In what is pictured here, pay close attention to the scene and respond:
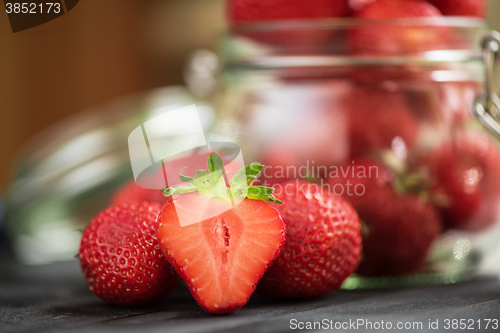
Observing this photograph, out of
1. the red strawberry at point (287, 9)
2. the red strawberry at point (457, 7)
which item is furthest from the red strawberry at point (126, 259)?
the red strawberry at point (457, 7)

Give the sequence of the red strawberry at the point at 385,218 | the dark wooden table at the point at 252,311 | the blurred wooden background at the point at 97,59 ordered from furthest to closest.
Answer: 1. the blurred wooden background at the point at 97,59
2. the red strawberry at the point at 385,218
3. the dark wooden table at the point at 252,311

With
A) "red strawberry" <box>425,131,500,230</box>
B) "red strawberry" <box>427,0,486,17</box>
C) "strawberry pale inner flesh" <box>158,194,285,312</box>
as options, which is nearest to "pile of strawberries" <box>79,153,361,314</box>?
"strawberry pale inner flesh" <box>158,194,285,312</box>

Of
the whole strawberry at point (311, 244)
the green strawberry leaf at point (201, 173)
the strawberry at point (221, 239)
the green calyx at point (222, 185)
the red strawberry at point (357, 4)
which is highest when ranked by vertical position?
the red strawberry at point (357, 4)

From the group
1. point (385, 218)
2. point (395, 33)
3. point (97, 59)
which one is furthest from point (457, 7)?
point (97, 59)

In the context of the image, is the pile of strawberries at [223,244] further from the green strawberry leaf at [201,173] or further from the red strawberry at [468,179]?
the red strawberry at [468,179]

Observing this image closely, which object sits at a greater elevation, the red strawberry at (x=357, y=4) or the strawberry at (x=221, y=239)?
the red strawberry at (x=357, y=4)

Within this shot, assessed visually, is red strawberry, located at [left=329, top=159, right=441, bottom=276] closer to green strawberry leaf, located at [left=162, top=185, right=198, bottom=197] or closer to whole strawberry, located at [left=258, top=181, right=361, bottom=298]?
whole strawberry, located at [left=258, top=181, right=361, bottom=298]

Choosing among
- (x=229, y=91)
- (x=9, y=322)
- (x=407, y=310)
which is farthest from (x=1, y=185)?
(x=407, y=310)

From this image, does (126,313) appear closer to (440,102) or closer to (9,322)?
(9,322)

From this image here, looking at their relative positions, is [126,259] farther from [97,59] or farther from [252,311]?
[97,59]

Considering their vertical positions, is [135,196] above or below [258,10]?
below
